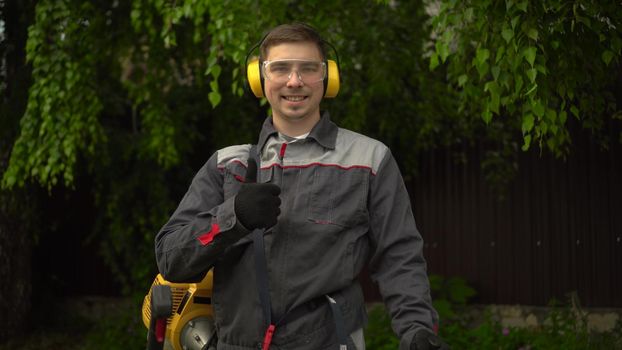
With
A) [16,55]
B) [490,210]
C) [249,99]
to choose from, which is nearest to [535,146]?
[490,210]

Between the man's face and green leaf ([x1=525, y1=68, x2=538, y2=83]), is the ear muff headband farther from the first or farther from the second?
green leaf ([x1=525, y1=68, x2=538, y2=83])

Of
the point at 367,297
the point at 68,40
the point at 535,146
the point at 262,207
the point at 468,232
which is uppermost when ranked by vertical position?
the point at 68,40

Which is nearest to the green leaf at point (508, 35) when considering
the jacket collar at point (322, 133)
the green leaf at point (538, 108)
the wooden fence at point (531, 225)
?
the green leaf at point (538, 108)

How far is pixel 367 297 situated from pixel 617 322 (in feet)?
8.86

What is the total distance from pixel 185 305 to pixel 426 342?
0.83 m

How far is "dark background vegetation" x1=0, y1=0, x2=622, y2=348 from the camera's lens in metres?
6.52

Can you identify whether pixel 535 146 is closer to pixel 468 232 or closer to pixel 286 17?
pixel 468 232

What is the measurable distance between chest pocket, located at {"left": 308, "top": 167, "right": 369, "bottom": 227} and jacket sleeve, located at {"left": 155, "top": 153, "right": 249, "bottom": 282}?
0.26m

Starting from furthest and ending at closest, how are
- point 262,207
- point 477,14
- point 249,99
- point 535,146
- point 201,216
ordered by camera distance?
1. point 249,99
2. point 535,146
3. point 477,14
4. point 201,216
5. point 262,207

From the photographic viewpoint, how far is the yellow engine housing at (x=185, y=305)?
A: 281 cm

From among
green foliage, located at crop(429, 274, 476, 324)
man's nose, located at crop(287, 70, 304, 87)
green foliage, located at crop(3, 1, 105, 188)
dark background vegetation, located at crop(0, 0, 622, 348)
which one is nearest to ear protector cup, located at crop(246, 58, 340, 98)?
man's nose, located at crop(287, 70, 304, 87)

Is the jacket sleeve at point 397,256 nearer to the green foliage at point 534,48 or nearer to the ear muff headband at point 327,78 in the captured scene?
the ear muff headband at point 327,78

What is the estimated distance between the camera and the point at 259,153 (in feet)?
8.93

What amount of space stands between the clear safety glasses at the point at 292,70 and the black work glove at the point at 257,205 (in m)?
0.44
